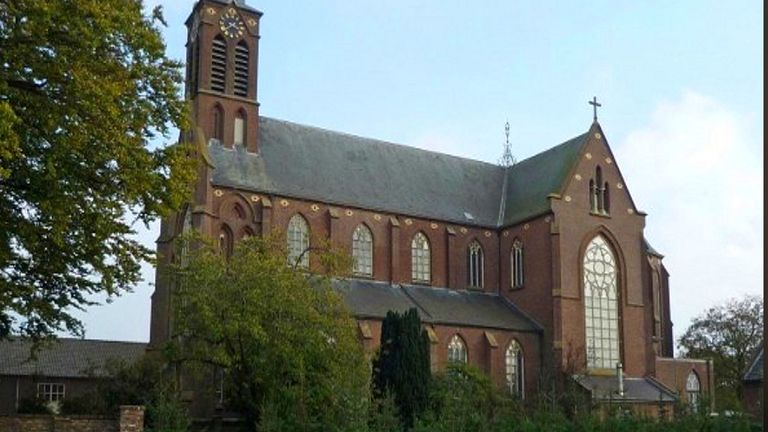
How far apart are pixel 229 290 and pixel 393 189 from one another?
19.8m

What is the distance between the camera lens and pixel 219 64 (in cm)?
4459

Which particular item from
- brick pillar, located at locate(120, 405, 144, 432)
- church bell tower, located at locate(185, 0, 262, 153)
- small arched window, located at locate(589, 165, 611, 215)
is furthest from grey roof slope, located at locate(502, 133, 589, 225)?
brick pillar, located at locate(120, 405, 144, 432)

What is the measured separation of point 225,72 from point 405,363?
58.4ft

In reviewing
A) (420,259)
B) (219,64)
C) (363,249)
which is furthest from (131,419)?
(420,259)

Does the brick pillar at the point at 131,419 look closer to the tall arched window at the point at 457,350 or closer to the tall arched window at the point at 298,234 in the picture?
the tall arched window at the point at 298,234

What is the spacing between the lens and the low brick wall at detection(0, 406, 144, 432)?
23156mm

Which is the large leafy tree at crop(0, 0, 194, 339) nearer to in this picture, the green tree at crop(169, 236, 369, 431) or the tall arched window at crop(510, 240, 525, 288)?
the green tree at crop(169, 236, 369, 431)

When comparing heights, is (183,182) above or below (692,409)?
above

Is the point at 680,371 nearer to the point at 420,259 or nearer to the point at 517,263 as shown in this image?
the point at 517,263

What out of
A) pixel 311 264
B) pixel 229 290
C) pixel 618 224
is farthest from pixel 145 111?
pixel 618 224

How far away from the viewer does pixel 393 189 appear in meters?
47.9

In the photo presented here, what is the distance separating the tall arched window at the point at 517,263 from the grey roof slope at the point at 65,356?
19290 mm

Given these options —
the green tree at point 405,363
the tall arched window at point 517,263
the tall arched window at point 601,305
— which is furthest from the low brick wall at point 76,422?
the tall arched window at point 517,263

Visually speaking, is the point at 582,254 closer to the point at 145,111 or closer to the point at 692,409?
the point at 692,409
